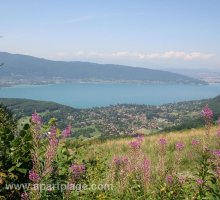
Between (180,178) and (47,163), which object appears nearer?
(47,163)

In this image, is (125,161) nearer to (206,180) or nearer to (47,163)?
(206,180)

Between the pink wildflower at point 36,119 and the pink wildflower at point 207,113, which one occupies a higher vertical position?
the pink wildflower at point 207,113

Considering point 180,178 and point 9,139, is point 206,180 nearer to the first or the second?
point 180,178

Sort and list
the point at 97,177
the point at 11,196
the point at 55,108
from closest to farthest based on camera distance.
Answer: the point at 11,196 → the point at 97,177 → the point at 55,108

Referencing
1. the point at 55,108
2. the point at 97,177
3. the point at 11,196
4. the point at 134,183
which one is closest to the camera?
the point at 11,196

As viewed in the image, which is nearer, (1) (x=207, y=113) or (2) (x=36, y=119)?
(2) (x=36, y=119)

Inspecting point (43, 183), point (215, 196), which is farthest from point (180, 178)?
point (43, 183)

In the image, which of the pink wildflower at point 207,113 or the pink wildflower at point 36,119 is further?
the pink wildflower at point 207,113

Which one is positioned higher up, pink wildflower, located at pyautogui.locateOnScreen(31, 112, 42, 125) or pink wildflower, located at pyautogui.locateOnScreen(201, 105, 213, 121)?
pink wildflower, located at pyautogui.locateOnScreen(201, 105, 213, 121)

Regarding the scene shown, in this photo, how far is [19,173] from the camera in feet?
18.2

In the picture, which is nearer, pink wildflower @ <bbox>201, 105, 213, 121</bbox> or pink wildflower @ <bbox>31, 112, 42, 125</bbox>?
pink wildflower @ <bbox>31, 112, 42, 125</bbox>

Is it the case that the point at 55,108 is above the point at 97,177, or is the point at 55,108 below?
below

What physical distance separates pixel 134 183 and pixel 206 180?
4.40ft

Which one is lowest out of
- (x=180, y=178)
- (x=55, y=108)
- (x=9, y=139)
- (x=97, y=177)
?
(x=55, y=108)
